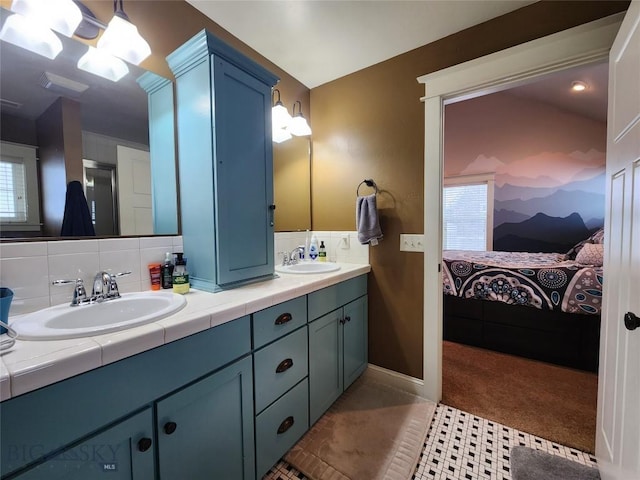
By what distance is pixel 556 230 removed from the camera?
374 cm

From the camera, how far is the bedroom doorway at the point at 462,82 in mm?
1306

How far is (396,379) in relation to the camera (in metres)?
1.95

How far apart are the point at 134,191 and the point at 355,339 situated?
1.58m

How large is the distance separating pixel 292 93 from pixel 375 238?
132 cm

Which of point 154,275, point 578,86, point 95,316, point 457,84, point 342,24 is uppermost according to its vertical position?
point 578,86

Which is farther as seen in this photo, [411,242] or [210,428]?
[411,242]

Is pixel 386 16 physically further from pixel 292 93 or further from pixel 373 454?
pixel 373 454

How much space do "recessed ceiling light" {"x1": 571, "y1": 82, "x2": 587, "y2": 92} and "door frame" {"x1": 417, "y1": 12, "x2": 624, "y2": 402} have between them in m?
2.47

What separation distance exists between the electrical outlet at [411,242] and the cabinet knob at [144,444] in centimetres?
162

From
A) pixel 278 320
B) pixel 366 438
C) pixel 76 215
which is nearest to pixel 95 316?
pixel 76 215

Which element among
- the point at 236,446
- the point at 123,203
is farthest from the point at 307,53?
the point at 236,446

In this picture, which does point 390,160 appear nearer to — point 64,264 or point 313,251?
point 313,251

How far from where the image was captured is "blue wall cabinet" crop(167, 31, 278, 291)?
48.8 inches

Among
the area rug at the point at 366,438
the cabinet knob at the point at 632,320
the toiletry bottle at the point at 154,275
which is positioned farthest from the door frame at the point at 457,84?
the toiletry bottle at the point at 154,275
